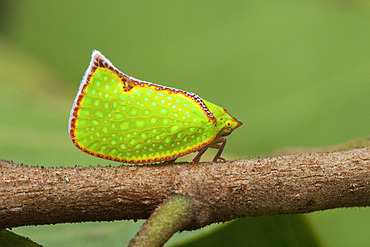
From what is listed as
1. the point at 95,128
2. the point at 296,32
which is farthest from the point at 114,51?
the point at 95,128

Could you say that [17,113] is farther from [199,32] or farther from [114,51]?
[199,32]

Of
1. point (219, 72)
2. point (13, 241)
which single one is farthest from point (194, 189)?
point (219, 72)

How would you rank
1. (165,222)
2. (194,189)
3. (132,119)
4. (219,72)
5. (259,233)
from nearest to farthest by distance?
(165,222) → (194,189) → (132,119) → (259,233) → (219,72)

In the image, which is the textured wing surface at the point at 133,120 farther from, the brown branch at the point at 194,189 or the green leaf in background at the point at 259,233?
the green leaf in background at the point at 259,233

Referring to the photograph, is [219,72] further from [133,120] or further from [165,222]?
[165,222]

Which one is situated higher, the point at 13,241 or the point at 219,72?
the point at 219,72

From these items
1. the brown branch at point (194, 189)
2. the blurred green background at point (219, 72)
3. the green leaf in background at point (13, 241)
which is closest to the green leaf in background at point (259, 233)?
the blurred green background at point (219, 72)

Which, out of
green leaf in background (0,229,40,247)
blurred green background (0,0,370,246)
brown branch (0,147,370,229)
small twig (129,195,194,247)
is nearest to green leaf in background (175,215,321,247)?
blurred green background (0,0,370,246)
